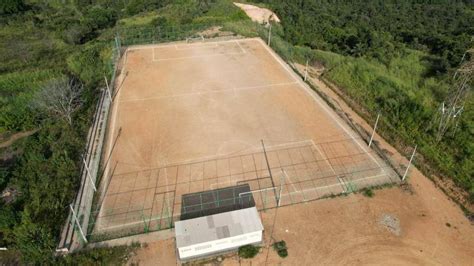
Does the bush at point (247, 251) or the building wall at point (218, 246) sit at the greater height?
the building wall at point (218, 246)

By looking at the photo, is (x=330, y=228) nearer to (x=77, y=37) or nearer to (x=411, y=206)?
(x=411, y=206)

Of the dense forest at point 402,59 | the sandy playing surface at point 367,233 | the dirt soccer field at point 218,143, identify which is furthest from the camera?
the dense forest at point 402,59

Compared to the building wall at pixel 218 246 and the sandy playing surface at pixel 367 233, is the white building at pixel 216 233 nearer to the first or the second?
the building wall at pixel 218 246

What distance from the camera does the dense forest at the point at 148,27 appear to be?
20.1m

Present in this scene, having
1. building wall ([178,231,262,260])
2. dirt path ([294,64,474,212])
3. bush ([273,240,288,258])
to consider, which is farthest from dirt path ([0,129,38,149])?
dirt path ([294,64,474,212])

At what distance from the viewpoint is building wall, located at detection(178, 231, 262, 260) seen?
15859 mm

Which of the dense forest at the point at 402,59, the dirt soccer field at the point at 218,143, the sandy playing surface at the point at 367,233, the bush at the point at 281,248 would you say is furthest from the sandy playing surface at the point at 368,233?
the dense forest at the point at 402,59

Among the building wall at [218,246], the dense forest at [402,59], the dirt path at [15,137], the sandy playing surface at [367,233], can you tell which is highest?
the dense forest at [402,59]

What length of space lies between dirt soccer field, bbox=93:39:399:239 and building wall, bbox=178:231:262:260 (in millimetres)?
2550

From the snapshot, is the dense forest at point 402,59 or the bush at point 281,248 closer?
the bush at point 281,248

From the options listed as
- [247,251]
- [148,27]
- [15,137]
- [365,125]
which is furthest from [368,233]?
[148,27]

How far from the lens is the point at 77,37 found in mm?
50125

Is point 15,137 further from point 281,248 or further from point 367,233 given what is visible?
point 367,233

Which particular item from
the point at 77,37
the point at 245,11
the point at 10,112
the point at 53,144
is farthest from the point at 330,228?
the point at 77,37
